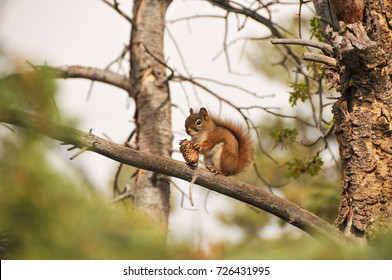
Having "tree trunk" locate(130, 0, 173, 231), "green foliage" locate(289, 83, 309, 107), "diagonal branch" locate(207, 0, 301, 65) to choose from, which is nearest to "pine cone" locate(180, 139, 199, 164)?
"green foliage" locate(289, 83, 309, 107)

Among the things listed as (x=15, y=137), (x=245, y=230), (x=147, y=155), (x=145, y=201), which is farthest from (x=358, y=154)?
(x=245, y=230)

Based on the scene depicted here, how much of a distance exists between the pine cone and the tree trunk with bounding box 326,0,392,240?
28.1 inches

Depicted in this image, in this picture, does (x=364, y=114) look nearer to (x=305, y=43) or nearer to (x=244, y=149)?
(x=305, y=43)

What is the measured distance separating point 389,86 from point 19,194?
241 centimetres

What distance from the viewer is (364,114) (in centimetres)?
295

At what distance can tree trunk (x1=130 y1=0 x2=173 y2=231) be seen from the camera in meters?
4.51

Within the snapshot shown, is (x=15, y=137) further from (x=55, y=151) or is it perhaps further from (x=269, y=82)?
(x=269, y=82)

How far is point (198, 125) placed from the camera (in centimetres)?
376

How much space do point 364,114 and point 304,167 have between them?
135 centimetres

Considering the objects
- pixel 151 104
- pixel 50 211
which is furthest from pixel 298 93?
pixel 50 211

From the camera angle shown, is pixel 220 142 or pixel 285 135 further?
pixel 285 135

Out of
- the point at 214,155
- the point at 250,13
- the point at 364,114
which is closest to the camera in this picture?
the point at 364,114

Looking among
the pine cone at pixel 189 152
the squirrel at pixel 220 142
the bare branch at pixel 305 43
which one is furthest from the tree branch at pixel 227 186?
the bare branch at pixel 305 43

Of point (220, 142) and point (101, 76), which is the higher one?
point (101, 76)
